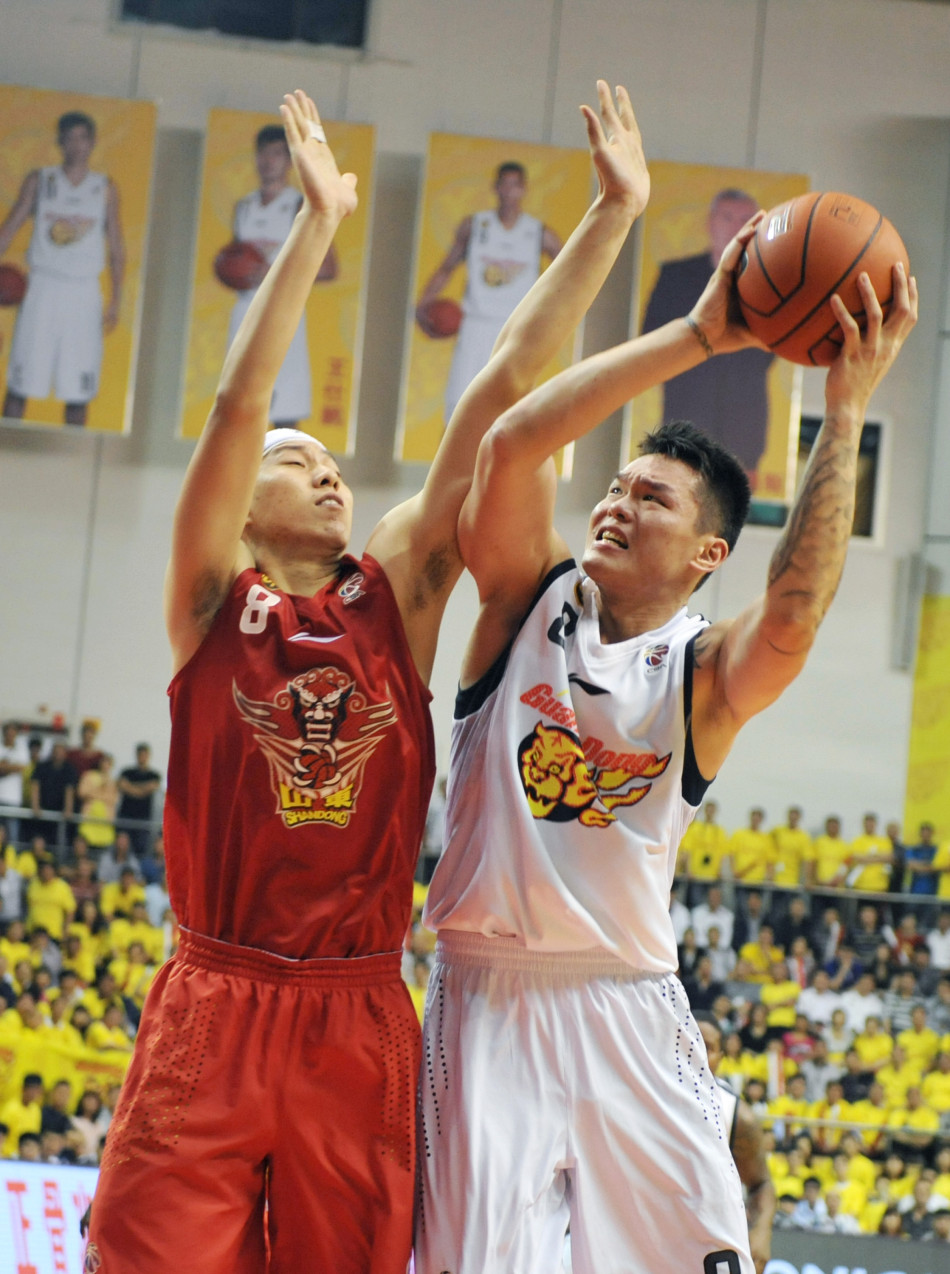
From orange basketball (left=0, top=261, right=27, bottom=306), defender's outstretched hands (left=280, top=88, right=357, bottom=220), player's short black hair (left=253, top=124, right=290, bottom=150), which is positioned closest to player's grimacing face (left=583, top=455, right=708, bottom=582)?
defender's outstretched hands (left=280, top=88, right=357, bottom=220)

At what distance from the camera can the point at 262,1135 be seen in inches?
109

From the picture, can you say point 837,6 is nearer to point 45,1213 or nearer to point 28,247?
point 28,247

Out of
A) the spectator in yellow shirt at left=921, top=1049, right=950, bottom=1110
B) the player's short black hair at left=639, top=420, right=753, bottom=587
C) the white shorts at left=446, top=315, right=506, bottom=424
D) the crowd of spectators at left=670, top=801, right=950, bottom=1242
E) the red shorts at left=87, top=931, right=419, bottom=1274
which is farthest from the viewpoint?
the white shorts at left=446, top=315, right=506, bottom=424

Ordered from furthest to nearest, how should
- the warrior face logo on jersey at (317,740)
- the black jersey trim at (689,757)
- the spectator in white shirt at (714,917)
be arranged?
the spectator in white shirt at (714,917) → the black jersey trim at (689,757) → the warrior face logo on jersey at (317,740)

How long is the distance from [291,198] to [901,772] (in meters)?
9.71

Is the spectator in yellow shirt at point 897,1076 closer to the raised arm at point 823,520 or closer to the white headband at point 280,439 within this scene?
the raised arm at point 823,520

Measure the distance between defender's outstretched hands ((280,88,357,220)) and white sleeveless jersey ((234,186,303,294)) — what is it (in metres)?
12.7

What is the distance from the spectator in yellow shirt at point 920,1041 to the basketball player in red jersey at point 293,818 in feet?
35.7

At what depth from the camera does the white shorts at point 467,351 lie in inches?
618

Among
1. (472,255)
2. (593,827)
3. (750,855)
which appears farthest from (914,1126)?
(472,255)

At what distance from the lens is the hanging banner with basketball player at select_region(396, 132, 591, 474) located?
51.6 ft

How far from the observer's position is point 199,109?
53.4 ft

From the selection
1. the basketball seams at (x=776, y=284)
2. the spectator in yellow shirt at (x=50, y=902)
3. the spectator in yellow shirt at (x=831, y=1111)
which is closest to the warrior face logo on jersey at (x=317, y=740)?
the basketball seams at (x=776, y=284)

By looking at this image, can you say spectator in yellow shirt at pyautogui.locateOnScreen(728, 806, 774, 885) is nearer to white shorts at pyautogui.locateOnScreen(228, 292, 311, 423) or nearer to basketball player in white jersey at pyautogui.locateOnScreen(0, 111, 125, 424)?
white shorts at pyautogui.locateOnScreen(228, 292, 311, 423)
